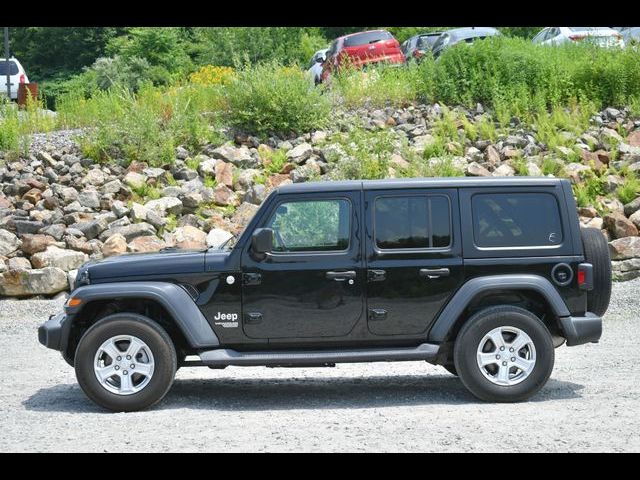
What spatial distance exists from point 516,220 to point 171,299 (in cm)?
292

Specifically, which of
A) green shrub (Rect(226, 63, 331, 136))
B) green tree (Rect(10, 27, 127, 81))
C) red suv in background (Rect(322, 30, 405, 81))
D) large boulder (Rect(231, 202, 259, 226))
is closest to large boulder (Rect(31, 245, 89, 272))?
large boulder (Rect(231, 202, 259, 226))

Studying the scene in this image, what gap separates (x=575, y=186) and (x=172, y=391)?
951 cm

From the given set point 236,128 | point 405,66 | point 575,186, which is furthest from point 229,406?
point 405,66

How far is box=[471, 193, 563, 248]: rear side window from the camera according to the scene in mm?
8477

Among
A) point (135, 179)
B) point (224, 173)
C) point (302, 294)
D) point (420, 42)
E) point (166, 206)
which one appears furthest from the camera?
point (420, 42)

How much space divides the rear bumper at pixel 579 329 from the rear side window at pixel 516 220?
0.65 metres

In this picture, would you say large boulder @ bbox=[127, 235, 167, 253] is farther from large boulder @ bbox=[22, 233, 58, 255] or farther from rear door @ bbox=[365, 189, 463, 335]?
rear door @ bbox=[365, 189, 463, 335]

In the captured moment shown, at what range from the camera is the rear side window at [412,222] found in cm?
846

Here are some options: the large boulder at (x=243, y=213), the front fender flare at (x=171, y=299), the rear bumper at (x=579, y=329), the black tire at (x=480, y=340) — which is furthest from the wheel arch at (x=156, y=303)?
the large boulder at (x=243, y=213)

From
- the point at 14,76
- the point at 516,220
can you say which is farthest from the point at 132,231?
→ the point at 14,76

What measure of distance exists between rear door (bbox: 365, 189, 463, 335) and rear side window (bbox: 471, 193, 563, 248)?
0.71 feet

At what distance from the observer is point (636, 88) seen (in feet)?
65.4

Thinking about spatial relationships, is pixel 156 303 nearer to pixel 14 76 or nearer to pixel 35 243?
pixel 35 243

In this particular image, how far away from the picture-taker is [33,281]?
47.8 ft
